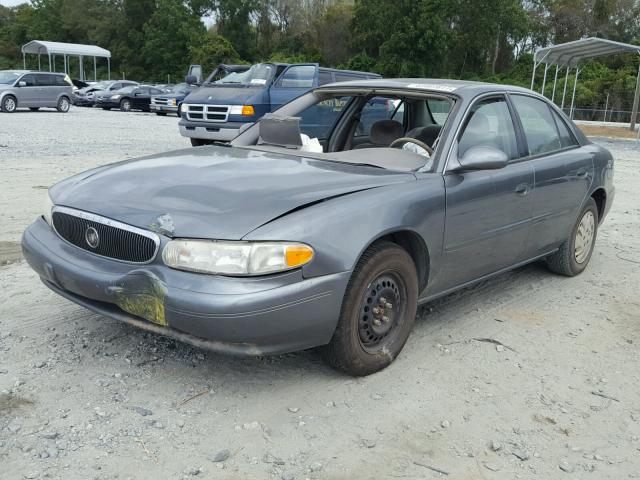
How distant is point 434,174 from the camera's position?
3.72 meters

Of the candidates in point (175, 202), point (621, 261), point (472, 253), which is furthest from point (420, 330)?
point (621, 261)

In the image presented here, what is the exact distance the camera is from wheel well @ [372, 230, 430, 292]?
11.6ft

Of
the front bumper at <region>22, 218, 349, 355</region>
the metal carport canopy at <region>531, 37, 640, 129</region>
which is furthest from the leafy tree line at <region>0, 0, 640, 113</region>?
the front bumper at <region>22, 218, 349, 355</region>

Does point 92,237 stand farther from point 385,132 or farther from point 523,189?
point 523,189

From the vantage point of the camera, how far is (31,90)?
23969 mm

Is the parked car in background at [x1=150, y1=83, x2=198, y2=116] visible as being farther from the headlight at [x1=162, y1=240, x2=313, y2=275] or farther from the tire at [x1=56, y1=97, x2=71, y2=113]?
the headlight at [x1=162, y1=240, x2=313, y2=275]

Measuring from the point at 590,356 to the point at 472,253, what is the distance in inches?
35.9

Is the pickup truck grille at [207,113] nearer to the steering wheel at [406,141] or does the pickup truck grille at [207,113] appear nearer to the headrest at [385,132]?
the headrest at [385,132]

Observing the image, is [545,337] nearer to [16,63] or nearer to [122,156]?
[122,156]

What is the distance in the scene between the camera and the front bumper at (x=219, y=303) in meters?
2.79

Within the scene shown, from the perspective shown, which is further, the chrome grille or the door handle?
the door handle

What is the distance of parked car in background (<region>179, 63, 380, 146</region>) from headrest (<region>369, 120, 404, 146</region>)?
730 centimetres

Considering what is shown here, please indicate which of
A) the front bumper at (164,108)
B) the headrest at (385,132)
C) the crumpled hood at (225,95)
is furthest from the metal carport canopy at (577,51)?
the headrest at (385,132)

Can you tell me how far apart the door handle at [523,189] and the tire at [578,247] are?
1.01 m
